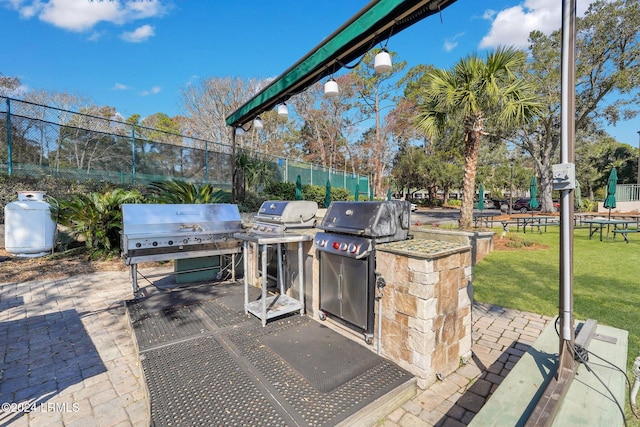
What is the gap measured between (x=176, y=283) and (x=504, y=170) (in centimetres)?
3895

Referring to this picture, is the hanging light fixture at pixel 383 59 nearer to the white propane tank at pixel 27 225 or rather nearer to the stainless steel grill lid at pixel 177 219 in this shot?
the stainless steel grill lid at pixel 177 219

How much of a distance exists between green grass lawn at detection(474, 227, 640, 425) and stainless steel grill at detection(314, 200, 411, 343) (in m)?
2.09

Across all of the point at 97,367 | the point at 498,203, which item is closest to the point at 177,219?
the point at 97,367

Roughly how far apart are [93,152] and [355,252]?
8.14 metres

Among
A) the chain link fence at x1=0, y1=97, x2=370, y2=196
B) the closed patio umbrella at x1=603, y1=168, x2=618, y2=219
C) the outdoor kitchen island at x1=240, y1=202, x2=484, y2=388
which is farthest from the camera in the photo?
the closed patio umbrella at x1=603, y1=168, x2=618, y2=219

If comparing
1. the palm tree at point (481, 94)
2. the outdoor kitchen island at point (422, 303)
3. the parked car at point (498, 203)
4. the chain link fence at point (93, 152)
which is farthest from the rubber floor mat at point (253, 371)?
the parked car at point (498, 203)

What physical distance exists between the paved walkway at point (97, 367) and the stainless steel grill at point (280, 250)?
129cm

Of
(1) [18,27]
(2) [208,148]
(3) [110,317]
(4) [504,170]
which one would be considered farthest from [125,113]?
(4) [504,170]

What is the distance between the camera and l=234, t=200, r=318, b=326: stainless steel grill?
3135mm

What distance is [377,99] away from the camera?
23312 millimetres

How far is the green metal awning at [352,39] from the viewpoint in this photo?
282cm

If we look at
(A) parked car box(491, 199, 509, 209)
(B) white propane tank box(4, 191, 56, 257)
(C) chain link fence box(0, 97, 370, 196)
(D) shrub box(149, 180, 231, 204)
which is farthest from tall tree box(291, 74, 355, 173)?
(B) white propane tank box(4, 191, 56, 257)

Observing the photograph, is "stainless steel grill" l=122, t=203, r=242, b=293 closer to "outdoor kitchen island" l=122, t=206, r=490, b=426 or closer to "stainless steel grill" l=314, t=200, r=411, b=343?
"outdoor kitchen island" l=122, t=206, r=490, b=426

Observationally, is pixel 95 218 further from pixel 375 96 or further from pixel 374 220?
pixel 375 96
